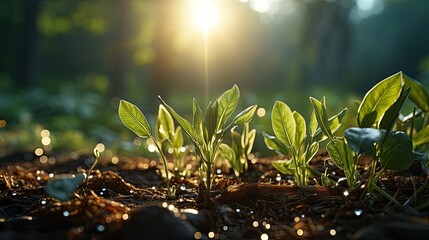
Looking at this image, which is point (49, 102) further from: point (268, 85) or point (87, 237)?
point (268, 85)

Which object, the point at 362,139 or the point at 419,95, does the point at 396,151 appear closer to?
the point at 362,139

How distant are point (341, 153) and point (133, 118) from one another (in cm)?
83

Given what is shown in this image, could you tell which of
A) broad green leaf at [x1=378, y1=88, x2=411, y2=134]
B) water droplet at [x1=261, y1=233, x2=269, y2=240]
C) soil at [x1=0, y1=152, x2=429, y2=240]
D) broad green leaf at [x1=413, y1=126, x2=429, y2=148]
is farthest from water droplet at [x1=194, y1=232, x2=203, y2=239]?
broad green leaf at [x1=413, y1=126, x2=429, y2=148]

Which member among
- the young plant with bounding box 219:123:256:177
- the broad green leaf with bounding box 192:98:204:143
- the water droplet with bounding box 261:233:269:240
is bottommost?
the young plant with bounding box 219:123:256:177

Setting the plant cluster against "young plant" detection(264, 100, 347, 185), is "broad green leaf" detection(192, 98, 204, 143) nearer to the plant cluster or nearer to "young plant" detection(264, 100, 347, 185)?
the plant cluster

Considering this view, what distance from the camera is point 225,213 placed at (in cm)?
157

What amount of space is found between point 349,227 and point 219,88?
3774cm

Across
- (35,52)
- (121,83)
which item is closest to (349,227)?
(121,83)

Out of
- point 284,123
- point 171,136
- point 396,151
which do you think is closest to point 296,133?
point 284,123

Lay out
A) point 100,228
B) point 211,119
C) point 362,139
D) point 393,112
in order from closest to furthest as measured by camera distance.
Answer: point 100,228, point 362,139, point 393,112, point 211,119

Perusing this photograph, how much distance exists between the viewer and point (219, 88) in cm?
3903

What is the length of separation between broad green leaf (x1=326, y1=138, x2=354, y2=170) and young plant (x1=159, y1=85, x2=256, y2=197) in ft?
1.09

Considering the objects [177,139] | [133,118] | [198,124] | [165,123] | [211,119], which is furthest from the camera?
Result: [177,139]

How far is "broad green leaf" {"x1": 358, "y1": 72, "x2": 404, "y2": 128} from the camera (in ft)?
5.65
